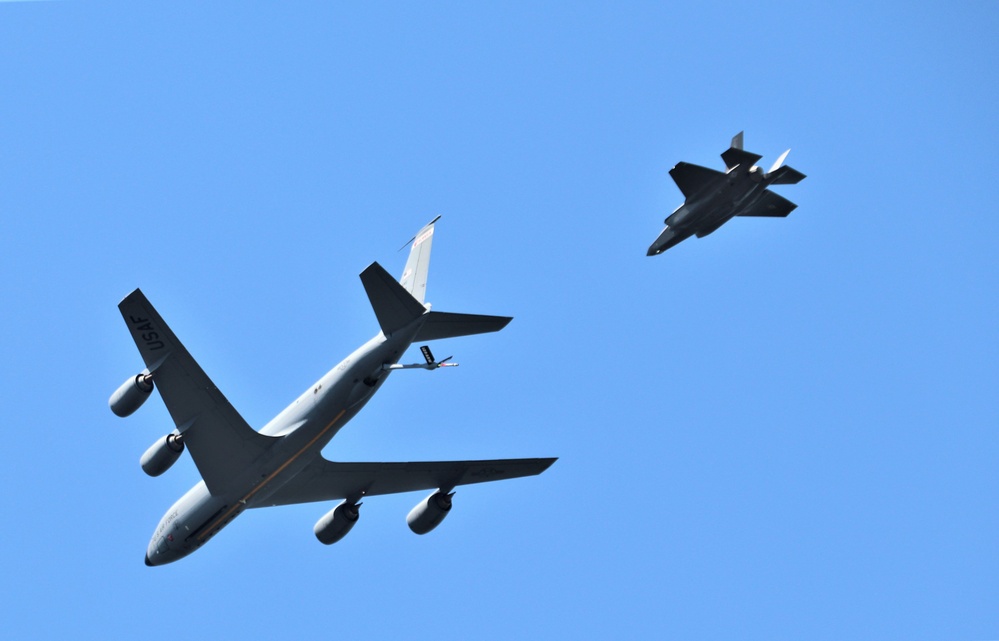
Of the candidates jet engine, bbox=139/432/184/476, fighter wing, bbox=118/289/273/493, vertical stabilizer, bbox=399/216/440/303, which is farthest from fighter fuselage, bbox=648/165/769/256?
jet engine, bbox=139/432/184/476

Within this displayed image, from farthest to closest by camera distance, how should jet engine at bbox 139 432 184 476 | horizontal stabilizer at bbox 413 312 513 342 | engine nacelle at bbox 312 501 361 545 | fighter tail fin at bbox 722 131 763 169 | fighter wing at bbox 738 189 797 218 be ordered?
fighter wing at bbox 738 189 797 218
fighter tail fin at bbox 722 131 763 169
engine nacelle at bbox 312 501 361 545
jet engine at bbox 139 432 184 476
horizontal stabilizer at bbox 413 312 513 342

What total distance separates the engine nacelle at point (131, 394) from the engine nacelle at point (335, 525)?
7.62m

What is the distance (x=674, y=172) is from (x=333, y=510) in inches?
602

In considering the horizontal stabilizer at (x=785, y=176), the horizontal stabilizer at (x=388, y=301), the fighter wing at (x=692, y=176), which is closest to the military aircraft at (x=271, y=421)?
the horizontal stabilizer at (x=388, y=301)

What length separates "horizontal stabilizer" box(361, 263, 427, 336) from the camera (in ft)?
83.8

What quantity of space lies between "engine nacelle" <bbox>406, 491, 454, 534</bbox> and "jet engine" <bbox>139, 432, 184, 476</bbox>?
25.2 ft

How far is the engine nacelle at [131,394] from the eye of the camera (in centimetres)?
2738

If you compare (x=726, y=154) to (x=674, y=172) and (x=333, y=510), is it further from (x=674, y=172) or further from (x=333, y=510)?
(x=333, y=510)

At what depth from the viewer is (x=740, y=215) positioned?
39.1m

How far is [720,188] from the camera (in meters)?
36.1

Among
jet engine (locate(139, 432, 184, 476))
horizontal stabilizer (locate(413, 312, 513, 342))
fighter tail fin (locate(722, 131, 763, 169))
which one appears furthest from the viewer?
fighter tail fin (locate(722, 131, 763, 169))

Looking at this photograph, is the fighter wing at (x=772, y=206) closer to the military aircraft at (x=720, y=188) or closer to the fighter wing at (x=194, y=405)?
the military aircraft at (x=720, y=188)

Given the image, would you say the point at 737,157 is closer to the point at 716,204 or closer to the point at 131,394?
the point at 716,204

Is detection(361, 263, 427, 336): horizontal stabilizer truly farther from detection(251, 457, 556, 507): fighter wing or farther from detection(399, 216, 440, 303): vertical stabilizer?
detection(251, 457, 556, 507): fighter wing
